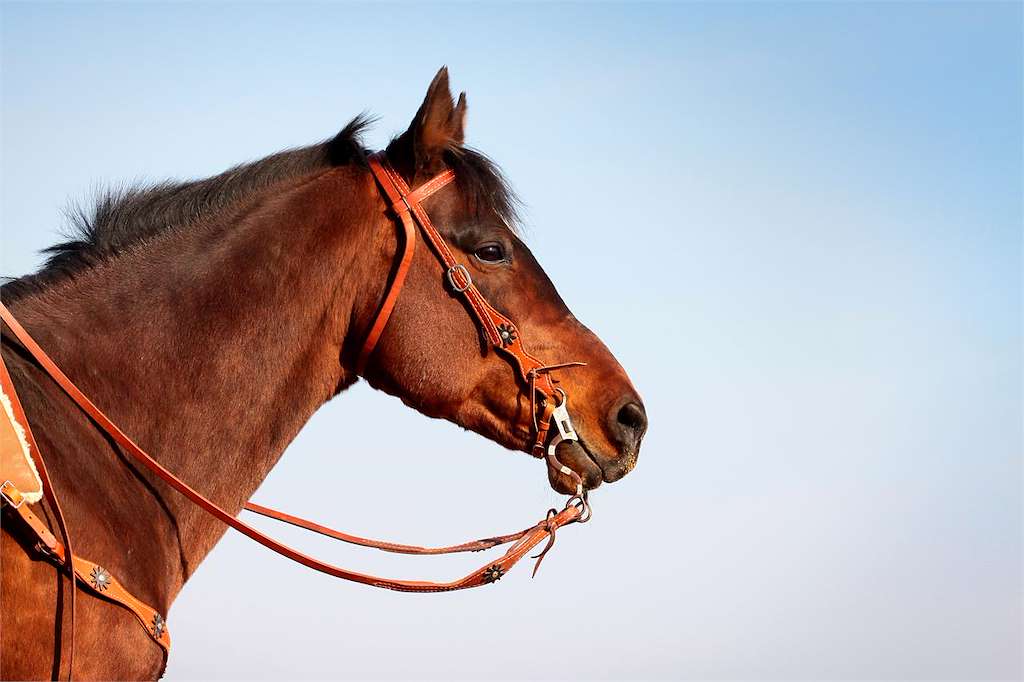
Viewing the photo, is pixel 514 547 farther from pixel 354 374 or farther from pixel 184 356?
pixel 184 356

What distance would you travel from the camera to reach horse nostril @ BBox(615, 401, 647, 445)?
16.3 feet

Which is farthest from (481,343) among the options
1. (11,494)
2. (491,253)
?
(11,494)

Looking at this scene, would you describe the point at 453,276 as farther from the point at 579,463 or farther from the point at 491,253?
the point at 579,463

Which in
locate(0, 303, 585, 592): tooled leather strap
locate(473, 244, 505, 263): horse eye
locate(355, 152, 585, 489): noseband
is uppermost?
locate(473, 244, 505, 263): horse eye

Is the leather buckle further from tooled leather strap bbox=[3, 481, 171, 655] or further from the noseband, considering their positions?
the noseband

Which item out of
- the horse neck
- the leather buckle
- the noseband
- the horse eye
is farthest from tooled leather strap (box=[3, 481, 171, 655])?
the horse eye

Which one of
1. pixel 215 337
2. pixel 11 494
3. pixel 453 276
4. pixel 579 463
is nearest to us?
pixel 11 494

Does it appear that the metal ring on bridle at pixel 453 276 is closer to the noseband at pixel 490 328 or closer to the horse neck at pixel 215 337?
the noseband at pixel 490 328

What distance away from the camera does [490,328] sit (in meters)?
4.90

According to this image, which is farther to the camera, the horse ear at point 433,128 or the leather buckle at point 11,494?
the horse ear at point 433,128

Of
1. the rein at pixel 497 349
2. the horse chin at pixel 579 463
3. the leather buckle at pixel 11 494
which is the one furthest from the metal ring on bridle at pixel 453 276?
the leather buckle at pixel 11 494

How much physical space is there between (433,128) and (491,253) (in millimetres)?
694

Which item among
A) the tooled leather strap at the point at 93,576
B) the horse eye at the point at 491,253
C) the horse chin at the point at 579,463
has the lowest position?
the tooled leather strap at the point at 93,576

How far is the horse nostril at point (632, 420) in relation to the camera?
496 cm
